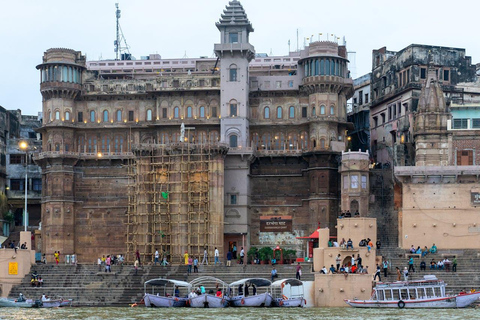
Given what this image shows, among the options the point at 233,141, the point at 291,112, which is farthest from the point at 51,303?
the point at 291,112

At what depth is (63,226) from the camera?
341 feet

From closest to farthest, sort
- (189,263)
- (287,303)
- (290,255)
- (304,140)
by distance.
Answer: (287,303) → (189,263) → (290,255) → (304,140)

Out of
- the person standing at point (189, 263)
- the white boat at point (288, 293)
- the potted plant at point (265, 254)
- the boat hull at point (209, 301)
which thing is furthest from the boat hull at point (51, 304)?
the potted plant at point (265, 254)

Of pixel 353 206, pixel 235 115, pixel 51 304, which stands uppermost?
pixel 235 115

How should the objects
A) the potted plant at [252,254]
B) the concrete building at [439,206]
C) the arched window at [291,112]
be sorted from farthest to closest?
1. the arched window at [291,112]
2. the potted plant at [252,254]
3. the concrete building at [439,206]

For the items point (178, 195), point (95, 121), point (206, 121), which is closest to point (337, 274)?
point (178, 195)

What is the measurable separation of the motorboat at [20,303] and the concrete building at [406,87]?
127 ft

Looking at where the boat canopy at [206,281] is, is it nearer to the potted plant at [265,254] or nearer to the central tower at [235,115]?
the potted plant at [265,254]

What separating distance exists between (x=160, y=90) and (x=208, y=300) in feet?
110

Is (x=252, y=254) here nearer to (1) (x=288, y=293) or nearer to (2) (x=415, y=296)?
(1) (x=288, y=293)

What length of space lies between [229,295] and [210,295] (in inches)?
109

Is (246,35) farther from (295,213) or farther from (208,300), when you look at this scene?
(208,300)

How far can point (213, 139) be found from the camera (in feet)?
343

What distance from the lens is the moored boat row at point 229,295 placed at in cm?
7669
